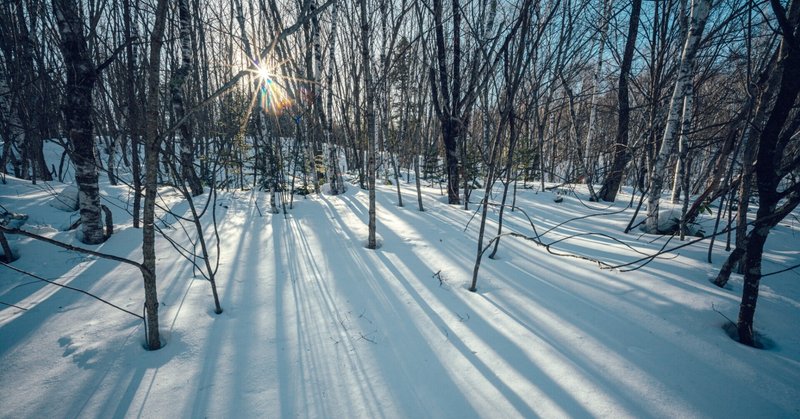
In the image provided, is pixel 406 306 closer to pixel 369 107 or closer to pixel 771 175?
pixel 369 107

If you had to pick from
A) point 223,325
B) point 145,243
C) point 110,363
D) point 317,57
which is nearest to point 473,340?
point 223,325

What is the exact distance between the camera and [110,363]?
1.60 meters

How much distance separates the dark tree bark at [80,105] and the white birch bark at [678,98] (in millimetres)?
6759

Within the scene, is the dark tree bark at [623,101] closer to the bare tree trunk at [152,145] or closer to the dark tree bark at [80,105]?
the bare tree trunk at [152,145]

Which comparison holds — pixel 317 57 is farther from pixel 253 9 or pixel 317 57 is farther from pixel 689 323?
pixel 689 323

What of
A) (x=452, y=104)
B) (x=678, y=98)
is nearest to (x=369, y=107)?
(x=452, y=104)

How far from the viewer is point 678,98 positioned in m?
3.86

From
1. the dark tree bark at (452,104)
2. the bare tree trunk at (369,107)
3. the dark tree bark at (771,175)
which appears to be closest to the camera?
the dark tree bark at (771,175)

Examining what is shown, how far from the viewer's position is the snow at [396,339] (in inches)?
57.2

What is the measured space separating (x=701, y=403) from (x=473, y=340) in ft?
3.81

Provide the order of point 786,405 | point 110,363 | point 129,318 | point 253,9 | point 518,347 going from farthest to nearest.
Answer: point 253,9 → point 129,318 → point 518,347 → point 110,363 → point 786,405

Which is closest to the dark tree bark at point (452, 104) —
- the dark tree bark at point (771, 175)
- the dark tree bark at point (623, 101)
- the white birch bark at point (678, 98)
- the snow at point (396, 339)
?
the snow at point (396, 339)

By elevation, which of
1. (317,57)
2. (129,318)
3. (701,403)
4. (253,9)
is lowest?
(701,403)

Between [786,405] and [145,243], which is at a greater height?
[145,243]
